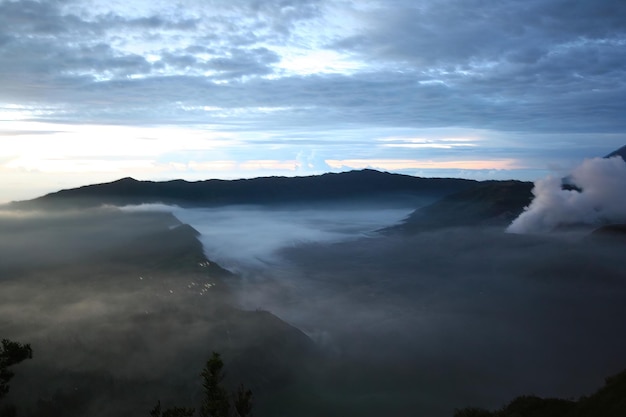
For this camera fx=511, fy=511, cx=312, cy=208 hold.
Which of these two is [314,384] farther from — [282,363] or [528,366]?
[528,366]

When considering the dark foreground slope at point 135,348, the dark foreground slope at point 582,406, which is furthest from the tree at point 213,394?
the dark foreground slope at point 135,348

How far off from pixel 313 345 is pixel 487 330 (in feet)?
280

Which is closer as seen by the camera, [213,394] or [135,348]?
[213,394]

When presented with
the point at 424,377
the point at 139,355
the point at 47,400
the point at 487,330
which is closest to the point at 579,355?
the point at 487,330

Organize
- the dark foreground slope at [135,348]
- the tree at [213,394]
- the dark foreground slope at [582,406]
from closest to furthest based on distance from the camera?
the tree at [213,394] < the dark foreground slope at [582,406] < the dark foreground slope at [135,348]

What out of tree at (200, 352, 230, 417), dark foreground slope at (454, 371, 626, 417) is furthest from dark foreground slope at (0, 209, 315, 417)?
tree at (200, 352, 230, 417)

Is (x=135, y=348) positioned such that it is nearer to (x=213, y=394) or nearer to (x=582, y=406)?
(x=213, y=394)

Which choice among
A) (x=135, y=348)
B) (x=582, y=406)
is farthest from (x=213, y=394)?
(x=135, y=348)

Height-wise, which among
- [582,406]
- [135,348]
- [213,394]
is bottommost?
[135,348]

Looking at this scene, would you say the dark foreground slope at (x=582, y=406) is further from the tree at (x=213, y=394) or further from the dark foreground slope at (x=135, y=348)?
the dark foreground slope at (x=135, y=348)

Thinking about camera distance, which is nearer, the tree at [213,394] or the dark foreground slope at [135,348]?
the tree at [213,394]

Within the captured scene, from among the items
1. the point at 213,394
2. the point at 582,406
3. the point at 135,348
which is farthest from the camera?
the point at 135,348

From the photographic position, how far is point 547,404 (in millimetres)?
62500

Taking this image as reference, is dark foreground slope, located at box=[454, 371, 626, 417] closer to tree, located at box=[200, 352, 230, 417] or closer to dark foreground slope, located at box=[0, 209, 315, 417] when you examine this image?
tree, located at box=[200, 352, 230, 417]
